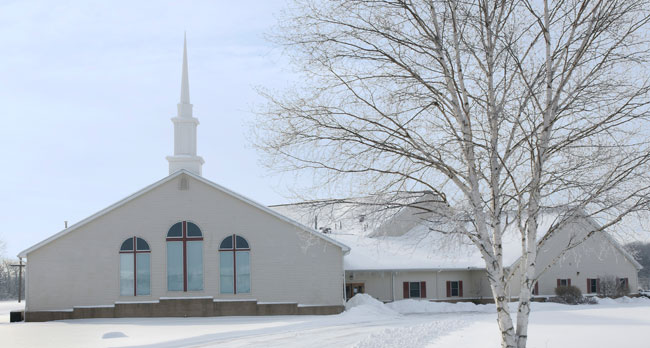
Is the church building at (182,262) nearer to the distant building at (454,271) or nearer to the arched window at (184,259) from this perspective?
the arched window at (184,259)

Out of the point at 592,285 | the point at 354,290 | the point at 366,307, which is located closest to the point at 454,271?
the point at 354,290

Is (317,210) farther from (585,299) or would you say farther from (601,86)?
(585,299)

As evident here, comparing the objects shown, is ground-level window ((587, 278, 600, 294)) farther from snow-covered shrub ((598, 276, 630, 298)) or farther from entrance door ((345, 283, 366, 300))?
entrance door ((345, 283, 366, 300))

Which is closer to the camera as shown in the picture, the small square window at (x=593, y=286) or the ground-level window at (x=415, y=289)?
the ground-level window at (x=415, y=289)

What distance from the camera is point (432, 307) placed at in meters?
38.3

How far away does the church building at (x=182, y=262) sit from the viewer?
1350 inches

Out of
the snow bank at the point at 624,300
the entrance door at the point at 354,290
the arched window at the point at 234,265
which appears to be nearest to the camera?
the arched window at the point at 234,265

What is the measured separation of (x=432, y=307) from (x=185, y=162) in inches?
618

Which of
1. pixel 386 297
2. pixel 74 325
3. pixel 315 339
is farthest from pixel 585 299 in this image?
pixel 74 325

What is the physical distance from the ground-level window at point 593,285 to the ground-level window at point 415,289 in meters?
10.3

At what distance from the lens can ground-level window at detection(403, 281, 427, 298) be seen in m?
41.3

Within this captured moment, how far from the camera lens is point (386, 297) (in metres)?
40.9

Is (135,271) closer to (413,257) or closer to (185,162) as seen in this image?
(185,162)

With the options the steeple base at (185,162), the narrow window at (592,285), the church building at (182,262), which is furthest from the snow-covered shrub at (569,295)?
the steeple base at (185,162)
